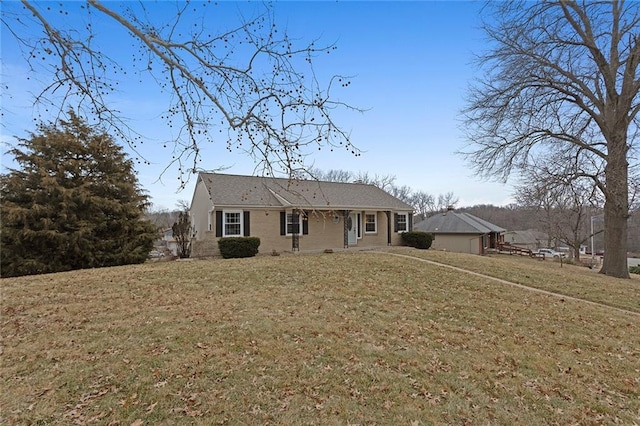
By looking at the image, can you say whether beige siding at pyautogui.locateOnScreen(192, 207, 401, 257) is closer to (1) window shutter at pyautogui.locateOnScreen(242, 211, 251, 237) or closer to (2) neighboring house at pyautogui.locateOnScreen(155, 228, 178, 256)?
(1) window shutter at pyautogui.locateOnScreen(242, 211, 251, 237)

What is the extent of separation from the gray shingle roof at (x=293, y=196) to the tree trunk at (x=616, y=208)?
34.4 ft

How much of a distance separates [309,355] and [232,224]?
13.2 meters

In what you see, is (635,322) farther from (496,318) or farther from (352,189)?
(352,189)

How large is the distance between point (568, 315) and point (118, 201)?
1647 cm

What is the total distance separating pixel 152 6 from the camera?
119 inches

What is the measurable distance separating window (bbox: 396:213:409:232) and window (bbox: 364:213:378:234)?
5.80ft

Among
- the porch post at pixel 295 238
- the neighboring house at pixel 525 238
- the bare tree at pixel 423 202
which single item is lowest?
the neighboring house at pixel 525 238

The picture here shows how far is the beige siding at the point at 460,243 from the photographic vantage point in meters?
29.2

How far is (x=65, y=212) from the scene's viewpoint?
13375 millimetres

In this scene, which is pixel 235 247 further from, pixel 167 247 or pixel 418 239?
pixel 167 247

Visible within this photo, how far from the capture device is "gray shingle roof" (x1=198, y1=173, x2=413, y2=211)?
58.1ft

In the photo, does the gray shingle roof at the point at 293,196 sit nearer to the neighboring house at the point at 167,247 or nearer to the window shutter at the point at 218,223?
the window shutter at the point at 218,223

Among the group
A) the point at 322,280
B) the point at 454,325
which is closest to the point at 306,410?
the point at 454,325

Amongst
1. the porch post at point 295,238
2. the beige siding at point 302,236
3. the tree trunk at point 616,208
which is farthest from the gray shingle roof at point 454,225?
the porch post at point 295,238
